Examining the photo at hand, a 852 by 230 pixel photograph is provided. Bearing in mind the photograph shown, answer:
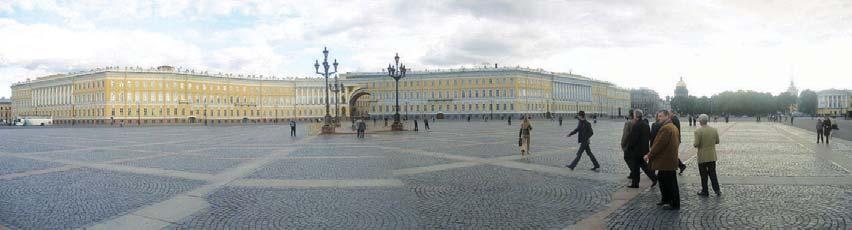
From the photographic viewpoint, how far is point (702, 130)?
7898mm

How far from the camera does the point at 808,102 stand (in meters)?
140

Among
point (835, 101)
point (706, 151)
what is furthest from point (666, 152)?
point (835, 101)

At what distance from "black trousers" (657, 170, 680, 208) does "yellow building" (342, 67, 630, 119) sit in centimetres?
9384

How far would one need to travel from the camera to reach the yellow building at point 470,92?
10444cm

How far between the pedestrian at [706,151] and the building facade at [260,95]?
95295 millimetres

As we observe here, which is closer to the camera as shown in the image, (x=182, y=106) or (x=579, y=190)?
(x=579, y=190)

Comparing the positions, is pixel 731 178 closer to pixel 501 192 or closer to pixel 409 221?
pixel 501 192

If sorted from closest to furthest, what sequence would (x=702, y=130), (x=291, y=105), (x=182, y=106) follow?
(x=702, y=130) < (x=182, y=106) < (x=291, y=105)

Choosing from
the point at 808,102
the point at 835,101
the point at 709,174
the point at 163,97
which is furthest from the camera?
the point at 835,101

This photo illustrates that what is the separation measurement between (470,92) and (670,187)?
100 meters

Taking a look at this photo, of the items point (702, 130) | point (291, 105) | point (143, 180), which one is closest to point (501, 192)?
point (702, 130)

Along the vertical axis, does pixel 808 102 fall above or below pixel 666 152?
above

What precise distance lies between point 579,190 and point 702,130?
216 cm

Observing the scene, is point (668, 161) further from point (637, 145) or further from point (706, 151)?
point (637, 145)
